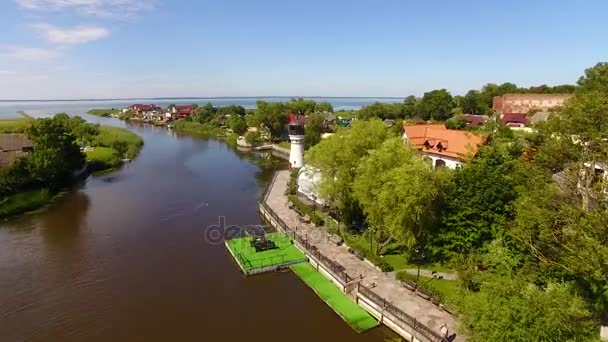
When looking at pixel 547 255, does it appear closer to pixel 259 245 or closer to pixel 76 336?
pixel 259 245

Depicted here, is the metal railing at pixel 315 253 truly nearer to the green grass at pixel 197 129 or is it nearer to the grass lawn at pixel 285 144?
the grass lawn at pixel 285 144

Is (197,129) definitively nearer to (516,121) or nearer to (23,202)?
(23,202)

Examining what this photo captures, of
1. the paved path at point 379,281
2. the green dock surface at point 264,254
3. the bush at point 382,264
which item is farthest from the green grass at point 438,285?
the green dock surface at point 264,254

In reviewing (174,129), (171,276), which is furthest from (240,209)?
(174,129)

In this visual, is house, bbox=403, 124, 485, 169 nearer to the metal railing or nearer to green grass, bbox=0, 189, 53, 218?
the metal railing

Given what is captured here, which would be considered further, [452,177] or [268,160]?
[268,160]
